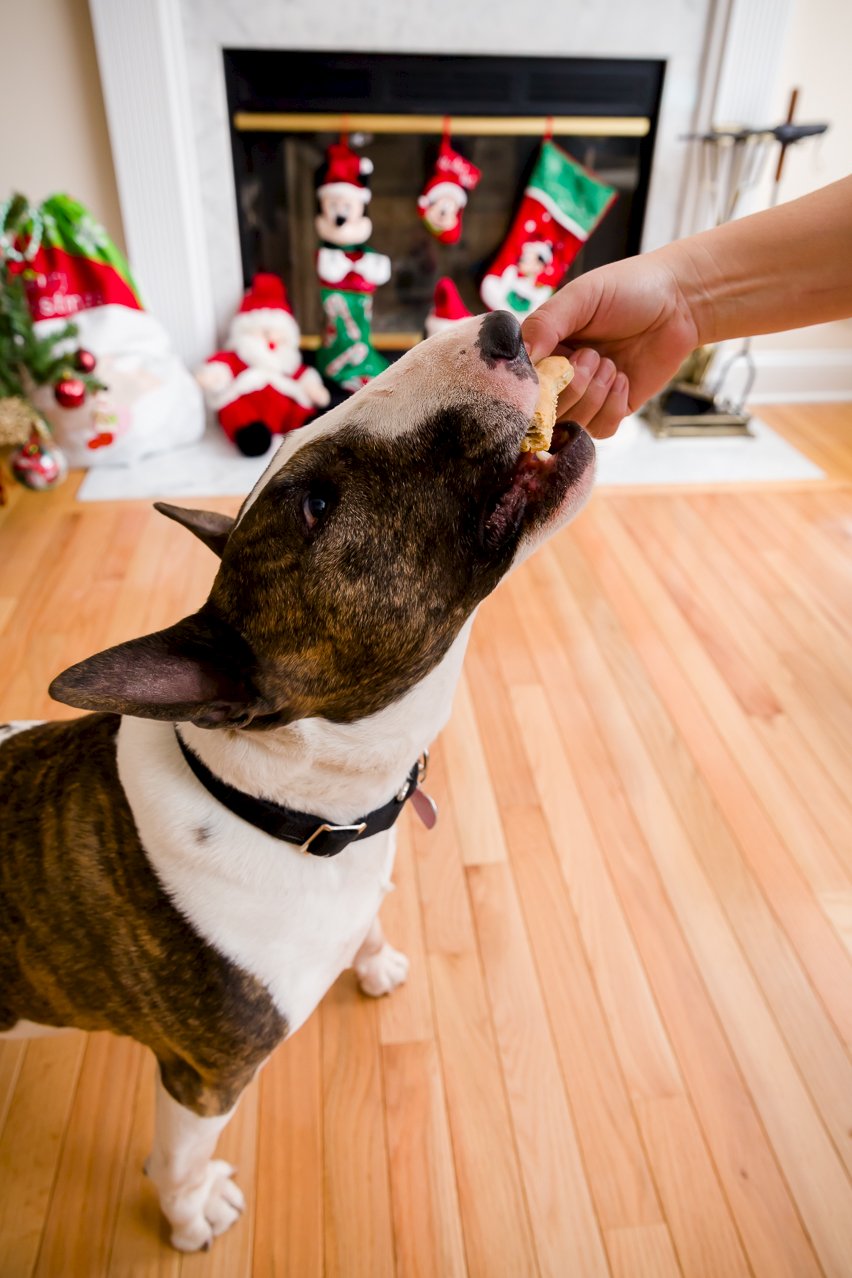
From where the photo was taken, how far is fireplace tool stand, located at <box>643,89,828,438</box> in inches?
124

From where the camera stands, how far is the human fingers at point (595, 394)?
147 centimetres

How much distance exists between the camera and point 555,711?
2.23 m

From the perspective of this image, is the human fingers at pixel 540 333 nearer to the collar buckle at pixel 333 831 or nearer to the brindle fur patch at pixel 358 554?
the brindle fur patch at pixel 358 554

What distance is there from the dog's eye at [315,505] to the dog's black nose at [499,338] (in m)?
0.22

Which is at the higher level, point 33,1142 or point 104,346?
point 104,346

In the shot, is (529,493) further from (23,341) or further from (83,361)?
(23,341)

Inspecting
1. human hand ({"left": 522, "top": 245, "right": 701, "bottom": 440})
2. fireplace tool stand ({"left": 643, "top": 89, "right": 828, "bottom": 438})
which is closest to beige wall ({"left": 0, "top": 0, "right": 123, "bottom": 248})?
fireplace tool stand ({"left": 643, "top": 89, "right": 828, "bottom": 438})

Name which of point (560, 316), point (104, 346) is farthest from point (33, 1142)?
point (104, 346)

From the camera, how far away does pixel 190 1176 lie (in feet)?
4.14

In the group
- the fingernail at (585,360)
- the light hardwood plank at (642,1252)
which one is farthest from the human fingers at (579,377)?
the light hardwood plank at (642,1252)

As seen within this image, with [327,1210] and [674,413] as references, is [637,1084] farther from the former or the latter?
[674,413]

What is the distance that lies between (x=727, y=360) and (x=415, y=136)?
1450mm

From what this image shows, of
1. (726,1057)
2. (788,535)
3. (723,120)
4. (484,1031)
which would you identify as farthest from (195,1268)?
(723,120)

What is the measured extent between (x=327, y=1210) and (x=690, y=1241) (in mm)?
524
